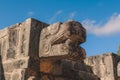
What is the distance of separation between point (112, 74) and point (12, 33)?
16.1 ft

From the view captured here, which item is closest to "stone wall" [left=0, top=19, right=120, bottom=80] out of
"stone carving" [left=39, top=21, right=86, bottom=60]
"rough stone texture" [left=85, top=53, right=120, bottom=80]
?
"stone carving" [left=39, top=21, right=86, bottom=60]

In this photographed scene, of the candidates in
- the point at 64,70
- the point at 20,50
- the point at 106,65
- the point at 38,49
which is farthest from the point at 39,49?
the point at 106,65

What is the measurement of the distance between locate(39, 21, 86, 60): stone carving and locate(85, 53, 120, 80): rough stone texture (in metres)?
4.59

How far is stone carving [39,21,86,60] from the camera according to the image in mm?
5520

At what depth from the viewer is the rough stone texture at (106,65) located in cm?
997

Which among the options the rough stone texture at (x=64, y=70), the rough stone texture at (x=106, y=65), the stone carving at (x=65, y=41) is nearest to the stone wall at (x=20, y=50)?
the stone carving at (x=65, y=41)

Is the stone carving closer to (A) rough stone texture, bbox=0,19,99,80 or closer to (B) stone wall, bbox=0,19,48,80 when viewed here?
(A) rough stone texture, bbox=0,19,99,80

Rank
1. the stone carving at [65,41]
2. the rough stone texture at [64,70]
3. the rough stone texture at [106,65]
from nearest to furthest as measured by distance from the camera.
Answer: the stone carving at [65,41]
the rough stone texture at [64,70]
the rough stone texture at [106,65]

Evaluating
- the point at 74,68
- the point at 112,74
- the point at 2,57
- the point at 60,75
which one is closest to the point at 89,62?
the point at 112,74

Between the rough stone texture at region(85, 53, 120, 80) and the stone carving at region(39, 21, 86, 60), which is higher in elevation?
the stone carving at region(39, 21, 86, 60)

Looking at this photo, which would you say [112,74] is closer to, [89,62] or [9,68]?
[89,62]

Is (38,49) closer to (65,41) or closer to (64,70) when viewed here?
(65,41)

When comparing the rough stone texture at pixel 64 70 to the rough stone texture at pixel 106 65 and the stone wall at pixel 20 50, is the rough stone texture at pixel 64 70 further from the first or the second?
the rough stone texture at pixel 106 65

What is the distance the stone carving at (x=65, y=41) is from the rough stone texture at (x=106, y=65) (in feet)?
15.0
